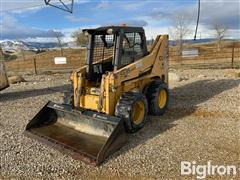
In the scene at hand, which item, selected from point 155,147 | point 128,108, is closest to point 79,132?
point 128,108

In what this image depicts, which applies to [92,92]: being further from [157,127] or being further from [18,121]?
[18,121]

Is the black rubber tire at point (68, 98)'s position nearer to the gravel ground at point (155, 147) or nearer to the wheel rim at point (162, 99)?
the gravel ground at point (155, 147)

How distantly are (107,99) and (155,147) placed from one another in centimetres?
143

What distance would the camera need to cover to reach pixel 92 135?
21.4ft

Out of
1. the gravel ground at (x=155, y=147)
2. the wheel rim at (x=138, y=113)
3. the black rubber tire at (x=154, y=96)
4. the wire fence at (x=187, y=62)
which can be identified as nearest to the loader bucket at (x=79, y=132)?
the gravel ground at (x=155, y=147)

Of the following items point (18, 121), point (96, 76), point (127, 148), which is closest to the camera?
point (127, 148)

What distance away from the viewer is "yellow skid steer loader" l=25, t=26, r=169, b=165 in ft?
20.1

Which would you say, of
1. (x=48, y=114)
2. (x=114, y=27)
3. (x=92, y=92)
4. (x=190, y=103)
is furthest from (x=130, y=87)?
(x=190, y=103)

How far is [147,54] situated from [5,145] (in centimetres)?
392

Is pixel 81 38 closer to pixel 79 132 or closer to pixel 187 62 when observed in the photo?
pixel 79 132

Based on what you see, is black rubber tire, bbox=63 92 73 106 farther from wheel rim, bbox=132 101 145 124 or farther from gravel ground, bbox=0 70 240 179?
wheel rim, bbox=132 101 145 124

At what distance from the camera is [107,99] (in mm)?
6711

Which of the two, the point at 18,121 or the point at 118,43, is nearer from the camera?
the point at 118,43

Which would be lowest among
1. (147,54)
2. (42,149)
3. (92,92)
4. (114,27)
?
(42,149)
